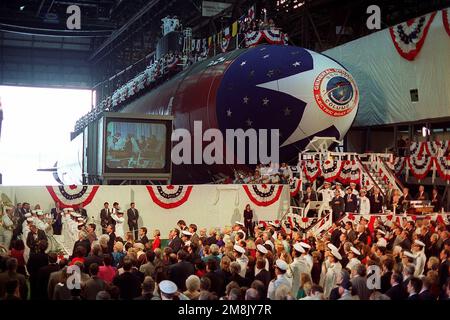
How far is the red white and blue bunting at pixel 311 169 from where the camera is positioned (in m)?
18.5

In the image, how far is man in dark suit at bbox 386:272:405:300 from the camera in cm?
758

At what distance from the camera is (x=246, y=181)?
20.5 metres

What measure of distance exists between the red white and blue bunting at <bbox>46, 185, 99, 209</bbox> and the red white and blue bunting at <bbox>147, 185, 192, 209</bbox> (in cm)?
221

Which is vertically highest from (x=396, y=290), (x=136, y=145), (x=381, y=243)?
(x=136, y=145)

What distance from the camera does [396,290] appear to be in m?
7.66

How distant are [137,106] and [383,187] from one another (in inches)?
679

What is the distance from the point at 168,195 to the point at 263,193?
3.37 m

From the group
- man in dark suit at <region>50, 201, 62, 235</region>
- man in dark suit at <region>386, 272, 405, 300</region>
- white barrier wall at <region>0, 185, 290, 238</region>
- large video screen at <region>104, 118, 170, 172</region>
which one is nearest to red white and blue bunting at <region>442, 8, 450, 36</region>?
white barrier wall at <region>0, 185, 290, 238</region>

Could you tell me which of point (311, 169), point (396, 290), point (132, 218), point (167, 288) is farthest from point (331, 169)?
point (167, 288)

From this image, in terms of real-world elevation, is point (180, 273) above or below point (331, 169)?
below

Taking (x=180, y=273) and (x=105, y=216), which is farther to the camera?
(x=105, y=216)

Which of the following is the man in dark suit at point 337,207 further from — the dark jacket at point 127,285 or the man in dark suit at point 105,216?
the dark jacket at point 127,285

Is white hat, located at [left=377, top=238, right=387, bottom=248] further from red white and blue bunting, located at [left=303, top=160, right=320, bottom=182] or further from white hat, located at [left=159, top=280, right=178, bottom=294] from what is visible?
red white and blue bunting, located at [left=303, top=160, right=320, bottom=182]

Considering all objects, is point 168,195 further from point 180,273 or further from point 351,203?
point 180,273
